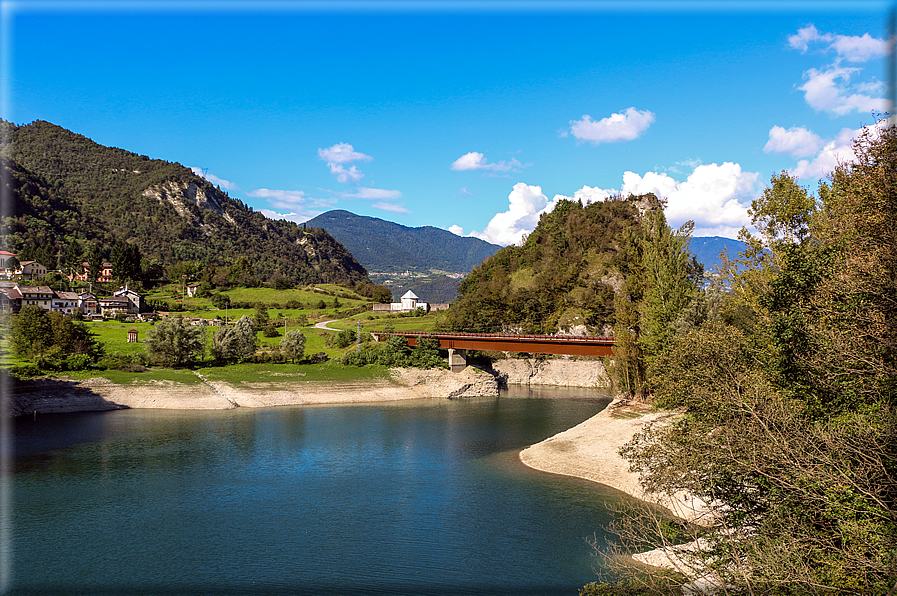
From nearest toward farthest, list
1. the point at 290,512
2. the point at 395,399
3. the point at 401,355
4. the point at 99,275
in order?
the point at 290,512 → the point at 395,399 → the point at 401,355 → the point at 99,275

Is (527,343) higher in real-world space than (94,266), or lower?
lower

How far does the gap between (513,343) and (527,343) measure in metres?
2.28


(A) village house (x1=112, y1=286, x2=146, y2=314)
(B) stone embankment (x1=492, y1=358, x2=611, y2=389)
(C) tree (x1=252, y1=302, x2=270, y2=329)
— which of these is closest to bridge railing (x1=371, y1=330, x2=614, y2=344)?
(B) stone embankment (x1=492, y1=358, x2=611, y2=389)

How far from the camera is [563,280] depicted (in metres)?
100

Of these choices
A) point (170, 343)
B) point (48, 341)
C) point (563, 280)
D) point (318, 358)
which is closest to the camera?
point (48, 341)

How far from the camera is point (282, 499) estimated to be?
32.3 m

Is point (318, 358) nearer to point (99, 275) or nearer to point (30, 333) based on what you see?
point (30, 333)

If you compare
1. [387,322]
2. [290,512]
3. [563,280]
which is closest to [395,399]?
[387,322]

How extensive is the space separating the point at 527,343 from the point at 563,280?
2867cm

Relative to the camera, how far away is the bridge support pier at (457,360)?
271 feet

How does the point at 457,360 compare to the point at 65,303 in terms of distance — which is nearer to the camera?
the point at 457,360

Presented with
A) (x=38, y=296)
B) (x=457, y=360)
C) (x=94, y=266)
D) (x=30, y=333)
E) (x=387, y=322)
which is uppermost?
(x=94, y=266)

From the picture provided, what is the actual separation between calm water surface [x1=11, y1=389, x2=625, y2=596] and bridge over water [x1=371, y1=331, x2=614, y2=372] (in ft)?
67.8

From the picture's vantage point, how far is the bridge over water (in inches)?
2697
